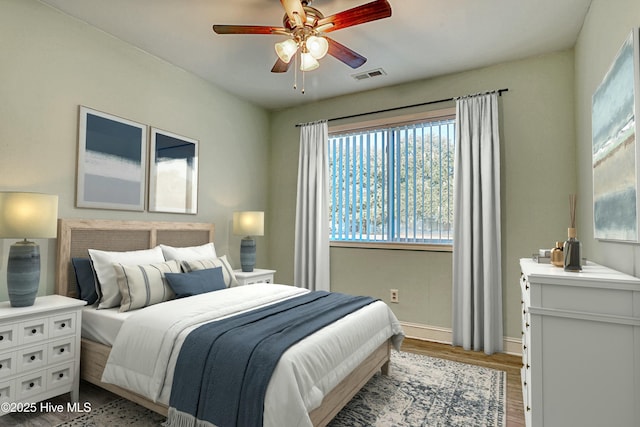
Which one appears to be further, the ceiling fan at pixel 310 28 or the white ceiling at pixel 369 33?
the white ceiling at pixel 369 33

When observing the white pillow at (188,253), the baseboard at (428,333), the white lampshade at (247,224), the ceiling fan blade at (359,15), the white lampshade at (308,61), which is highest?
the ceiling fan blade at (359,15)

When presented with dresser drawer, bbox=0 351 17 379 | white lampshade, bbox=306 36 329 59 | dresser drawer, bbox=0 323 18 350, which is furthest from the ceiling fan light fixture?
dresser drawer, bbox=0 351 17 379

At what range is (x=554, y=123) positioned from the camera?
324cm

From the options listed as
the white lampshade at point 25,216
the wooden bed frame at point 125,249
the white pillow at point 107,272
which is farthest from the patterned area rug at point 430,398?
the white lampshade at point 25,216

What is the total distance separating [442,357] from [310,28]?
2984 mm

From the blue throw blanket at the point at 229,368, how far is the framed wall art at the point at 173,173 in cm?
188

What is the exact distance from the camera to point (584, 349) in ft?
5.06

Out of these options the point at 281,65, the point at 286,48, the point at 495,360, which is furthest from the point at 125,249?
the point at 495,360

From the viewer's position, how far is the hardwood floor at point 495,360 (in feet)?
7.47

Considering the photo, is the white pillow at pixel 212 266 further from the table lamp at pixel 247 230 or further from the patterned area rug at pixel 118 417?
the patterned area rug at pixel 118 417

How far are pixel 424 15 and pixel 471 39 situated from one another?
0.63 metres

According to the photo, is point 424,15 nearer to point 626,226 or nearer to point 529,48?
point 529,48

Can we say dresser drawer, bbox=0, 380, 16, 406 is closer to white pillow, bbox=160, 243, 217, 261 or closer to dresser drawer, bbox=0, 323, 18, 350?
dresser drawer, bbox=0, 323, 18, 350

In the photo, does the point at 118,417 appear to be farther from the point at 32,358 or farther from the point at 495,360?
the point at 495,360
